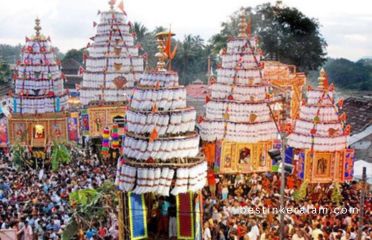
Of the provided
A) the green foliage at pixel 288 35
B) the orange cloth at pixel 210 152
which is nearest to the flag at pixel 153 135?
the orange cloth at pixel 210 152

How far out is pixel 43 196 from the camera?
1800 centimetres

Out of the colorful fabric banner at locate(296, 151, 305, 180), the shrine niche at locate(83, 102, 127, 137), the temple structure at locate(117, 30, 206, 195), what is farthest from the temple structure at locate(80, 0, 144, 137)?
the temple structure at locate(117, 30, 206, 195)

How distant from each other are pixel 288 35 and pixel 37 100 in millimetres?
27747

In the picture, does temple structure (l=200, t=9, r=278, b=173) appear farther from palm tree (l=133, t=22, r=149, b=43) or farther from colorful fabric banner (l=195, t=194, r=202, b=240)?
palm tree (l=133, t=22, r=149, b=43)

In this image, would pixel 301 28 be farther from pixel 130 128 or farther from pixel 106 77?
pixel 130 128

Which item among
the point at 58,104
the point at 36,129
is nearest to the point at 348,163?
the point at 58,104

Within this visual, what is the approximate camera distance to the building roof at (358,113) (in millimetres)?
29000

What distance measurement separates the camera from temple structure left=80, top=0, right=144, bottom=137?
2806cm

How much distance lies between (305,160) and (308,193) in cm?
133

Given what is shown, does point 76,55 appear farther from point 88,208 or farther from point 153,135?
point 153,135

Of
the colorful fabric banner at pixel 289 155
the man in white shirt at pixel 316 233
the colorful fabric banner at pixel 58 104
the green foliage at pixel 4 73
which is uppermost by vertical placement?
the green foliage at pixel 4 73

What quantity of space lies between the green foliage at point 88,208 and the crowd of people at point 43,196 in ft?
1.14

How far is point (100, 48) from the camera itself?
2902cm

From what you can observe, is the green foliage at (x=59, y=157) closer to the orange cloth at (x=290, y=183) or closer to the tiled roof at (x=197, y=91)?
the orange cloth at (x=290, y=183)
